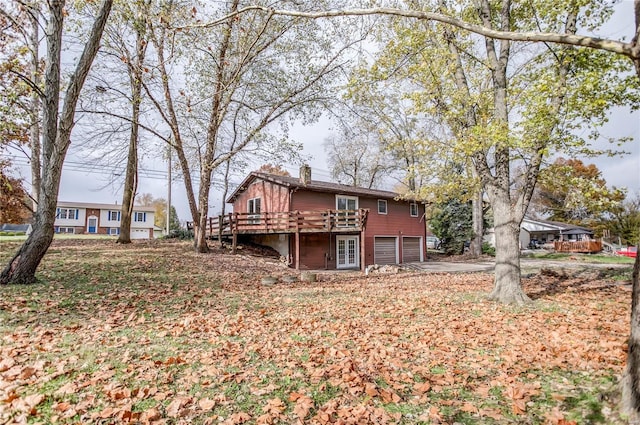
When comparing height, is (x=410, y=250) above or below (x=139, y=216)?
below

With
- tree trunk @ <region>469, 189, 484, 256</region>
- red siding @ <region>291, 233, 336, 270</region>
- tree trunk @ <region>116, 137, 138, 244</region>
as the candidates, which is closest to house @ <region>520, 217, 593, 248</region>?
tree trunk @ <region>469, 189, 484, 256</region>

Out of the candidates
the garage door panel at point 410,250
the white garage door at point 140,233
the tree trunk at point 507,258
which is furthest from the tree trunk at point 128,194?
the white garage door at point 140,233

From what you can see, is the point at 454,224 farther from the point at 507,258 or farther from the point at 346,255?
the point at 507,258

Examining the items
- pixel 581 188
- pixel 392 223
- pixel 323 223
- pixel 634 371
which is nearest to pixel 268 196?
pixel 323 223

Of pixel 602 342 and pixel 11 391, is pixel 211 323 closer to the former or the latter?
pixel 11 391

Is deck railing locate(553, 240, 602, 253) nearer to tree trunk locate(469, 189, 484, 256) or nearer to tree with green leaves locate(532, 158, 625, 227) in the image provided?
tree trunk locate(469, 189, 484, 256)

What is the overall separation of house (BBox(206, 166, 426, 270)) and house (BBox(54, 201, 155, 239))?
1100 inches

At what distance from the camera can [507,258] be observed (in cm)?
839

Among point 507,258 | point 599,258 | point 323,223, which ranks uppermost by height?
point 323,223

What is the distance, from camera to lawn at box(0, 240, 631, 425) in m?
3.16

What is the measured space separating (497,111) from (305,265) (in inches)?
528

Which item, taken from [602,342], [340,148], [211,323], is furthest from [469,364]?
[340,148]

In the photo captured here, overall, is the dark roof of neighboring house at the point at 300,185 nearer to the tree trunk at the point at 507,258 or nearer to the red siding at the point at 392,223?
the red siding at the point at 392,223

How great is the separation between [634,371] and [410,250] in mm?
23222
